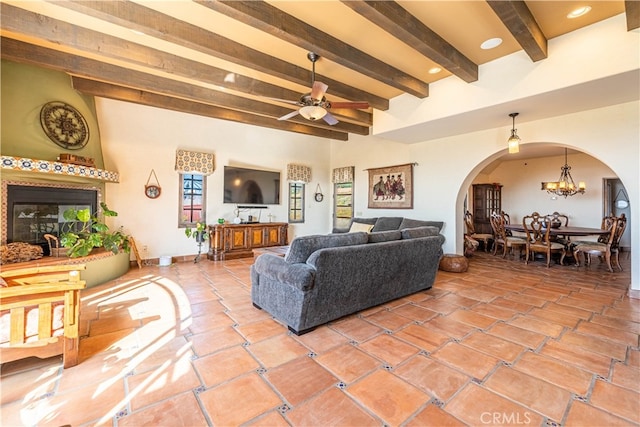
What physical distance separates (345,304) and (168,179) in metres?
4.79

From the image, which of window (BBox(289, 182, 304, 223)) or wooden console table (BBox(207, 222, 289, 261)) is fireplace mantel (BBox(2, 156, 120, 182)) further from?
window (BBox(289, 182, 304, 223))

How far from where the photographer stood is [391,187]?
22.4 ft

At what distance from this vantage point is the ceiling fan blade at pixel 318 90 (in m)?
3.19

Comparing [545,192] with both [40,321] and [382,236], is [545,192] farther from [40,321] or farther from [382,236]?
[40,321]

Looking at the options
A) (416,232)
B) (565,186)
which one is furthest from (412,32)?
(565,186)

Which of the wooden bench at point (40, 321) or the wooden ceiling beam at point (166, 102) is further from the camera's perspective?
the wooden ceiling beam at point (166, 102)

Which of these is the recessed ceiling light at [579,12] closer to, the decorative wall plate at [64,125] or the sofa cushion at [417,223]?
the sofa cushion at [417,223]

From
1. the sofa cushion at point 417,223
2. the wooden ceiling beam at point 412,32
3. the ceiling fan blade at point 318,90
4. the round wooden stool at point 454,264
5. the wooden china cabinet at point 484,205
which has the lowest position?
the round wooden stool at point 454,264

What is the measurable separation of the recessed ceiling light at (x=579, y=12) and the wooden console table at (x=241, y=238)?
5.91m

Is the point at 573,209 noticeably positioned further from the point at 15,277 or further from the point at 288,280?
the point at 15,277

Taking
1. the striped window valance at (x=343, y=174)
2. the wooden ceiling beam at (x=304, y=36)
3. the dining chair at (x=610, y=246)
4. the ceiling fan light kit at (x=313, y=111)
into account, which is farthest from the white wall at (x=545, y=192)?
the ceiling fan light kit at (x=313, y=111)

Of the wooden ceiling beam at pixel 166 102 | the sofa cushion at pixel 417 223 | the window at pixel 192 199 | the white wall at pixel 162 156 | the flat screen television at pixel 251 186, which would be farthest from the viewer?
the flat screen television at pixel 251 186

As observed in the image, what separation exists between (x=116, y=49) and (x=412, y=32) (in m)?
3.28

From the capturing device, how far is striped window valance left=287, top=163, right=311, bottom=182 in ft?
24.6
